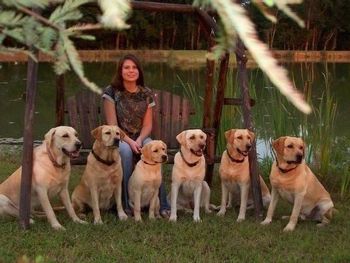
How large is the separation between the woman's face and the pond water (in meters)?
0.72

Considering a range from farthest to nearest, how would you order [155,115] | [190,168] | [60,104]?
[155,115] < [60,104] < [190,168]

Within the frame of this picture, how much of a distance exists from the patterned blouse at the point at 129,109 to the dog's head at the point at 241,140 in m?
0.98

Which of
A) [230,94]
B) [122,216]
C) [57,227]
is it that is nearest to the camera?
[57,227]

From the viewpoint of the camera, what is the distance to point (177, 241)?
4812mm

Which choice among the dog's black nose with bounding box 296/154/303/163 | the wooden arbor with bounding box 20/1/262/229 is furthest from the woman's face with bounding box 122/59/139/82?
the dog's black nose with bounding box 296/154/303/163

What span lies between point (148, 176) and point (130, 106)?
0.93m

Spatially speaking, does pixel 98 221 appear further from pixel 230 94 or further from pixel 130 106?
pixel 230 94

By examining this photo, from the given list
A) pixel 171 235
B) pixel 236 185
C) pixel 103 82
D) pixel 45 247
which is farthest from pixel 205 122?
pixel 103 82

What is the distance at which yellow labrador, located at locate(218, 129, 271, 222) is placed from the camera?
18.5ft

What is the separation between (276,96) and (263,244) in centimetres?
290

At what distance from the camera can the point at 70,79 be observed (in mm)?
20391

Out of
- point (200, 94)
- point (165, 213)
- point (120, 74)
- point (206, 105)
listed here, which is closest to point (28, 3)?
point (165, 213)

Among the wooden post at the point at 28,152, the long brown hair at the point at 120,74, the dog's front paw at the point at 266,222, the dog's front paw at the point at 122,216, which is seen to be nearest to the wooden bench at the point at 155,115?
the long brown hair at the point at 120,74

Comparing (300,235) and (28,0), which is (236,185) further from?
(28,0)
